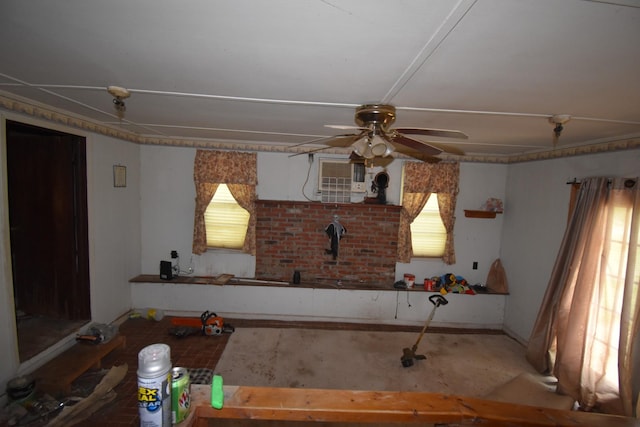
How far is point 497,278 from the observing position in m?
4.52

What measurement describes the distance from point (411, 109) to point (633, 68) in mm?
1166

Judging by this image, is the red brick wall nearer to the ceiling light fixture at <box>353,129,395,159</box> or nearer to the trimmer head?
the trimmer head

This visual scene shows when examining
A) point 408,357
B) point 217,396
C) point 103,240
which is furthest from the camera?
point 103,240

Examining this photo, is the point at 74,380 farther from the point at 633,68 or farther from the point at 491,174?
the point at 491,174

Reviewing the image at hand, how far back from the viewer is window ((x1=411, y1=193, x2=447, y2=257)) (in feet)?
15.0

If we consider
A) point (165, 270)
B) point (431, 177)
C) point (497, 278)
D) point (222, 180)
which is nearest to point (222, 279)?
point (165, 270)

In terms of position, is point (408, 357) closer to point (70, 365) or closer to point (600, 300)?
point (600, 300)

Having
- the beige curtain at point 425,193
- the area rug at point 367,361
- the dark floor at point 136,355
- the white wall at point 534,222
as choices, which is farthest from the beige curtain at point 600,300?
the dark floor at point 136,355

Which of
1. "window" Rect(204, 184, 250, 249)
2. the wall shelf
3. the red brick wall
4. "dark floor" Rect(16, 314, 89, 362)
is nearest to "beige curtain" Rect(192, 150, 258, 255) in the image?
"window" Rect(204, 184, 250, 249)

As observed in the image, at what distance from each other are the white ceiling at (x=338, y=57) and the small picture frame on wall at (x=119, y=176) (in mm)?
1371

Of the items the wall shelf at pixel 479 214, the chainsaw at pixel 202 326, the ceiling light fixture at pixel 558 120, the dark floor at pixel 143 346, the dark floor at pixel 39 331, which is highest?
the ceiling light fixture at pixel 558 120

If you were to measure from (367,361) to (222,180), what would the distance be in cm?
322

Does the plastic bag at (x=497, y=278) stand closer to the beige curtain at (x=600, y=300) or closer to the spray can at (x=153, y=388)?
the beige curtain at (x=600, y=300)

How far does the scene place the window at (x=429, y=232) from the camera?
4586 mm
